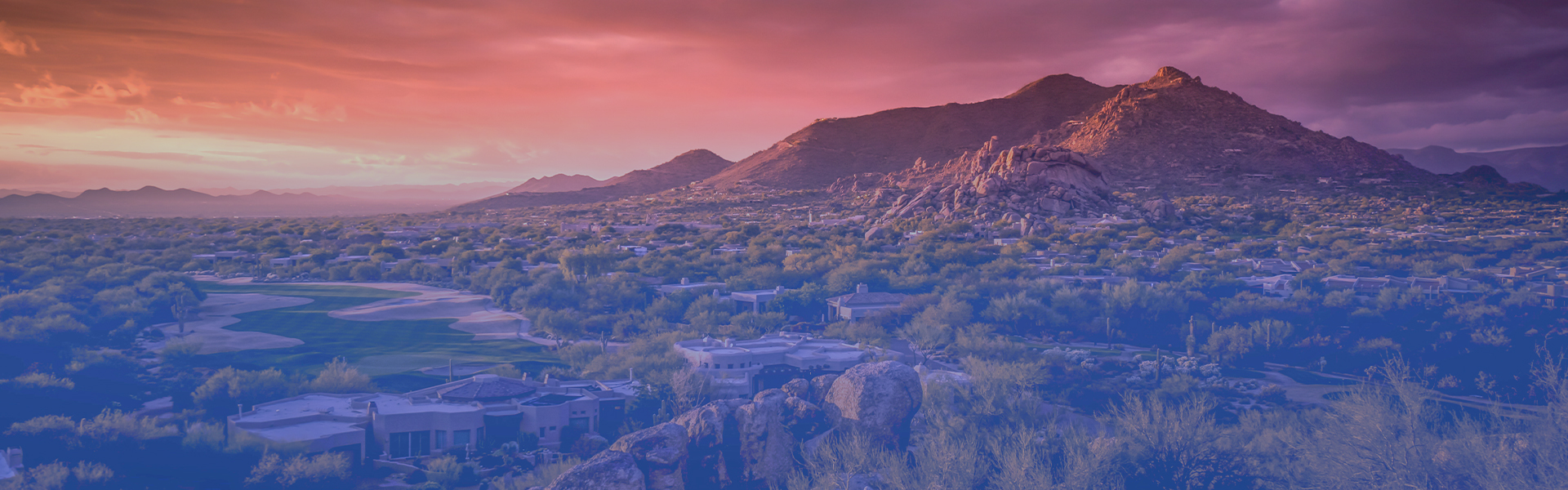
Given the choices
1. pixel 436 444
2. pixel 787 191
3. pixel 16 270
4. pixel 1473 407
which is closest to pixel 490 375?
pixel 436 444

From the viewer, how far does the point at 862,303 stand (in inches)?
1166

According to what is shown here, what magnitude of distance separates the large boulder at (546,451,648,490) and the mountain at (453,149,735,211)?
101600 mm

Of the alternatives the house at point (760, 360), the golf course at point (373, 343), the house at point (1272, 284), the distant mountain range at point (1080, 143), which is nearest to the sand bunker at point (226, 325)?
the golf course at point (373, 343)

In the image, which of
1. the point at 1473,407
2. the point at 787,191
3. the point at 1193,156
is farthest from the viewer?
the point at 787,191

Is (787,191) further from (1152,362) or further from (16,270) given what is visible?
(1152,362)

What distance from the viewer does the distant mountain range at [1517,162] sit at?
66688 millimetres

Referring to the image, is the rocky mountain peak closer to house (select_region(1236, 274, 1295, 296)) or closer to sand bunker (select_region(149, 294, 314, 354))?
house (select_region(1236, 274, 1295, 296))

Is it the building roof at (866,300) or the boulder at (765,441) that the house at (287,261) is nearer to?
the building roof at (866,300)

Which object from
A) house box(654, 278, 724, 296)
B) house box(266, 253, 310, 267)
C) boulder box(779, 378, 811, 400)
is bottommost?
boulder box(779, 378, 811, 400)

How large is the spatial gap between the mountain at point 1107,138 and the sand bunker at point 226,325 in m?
57.7

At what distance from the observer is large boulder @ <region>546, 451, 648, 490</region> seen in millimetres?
12016

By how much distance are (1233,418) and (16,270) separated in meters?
40.0

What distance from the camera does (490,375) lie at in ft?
58.9

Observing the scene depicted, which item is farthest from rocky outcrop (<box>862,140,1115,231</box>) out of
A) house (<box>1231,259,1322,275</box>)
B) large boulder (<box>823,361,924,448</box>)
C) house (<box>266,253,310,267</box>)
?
large boulder (<box>823,361,924,448</box>)
